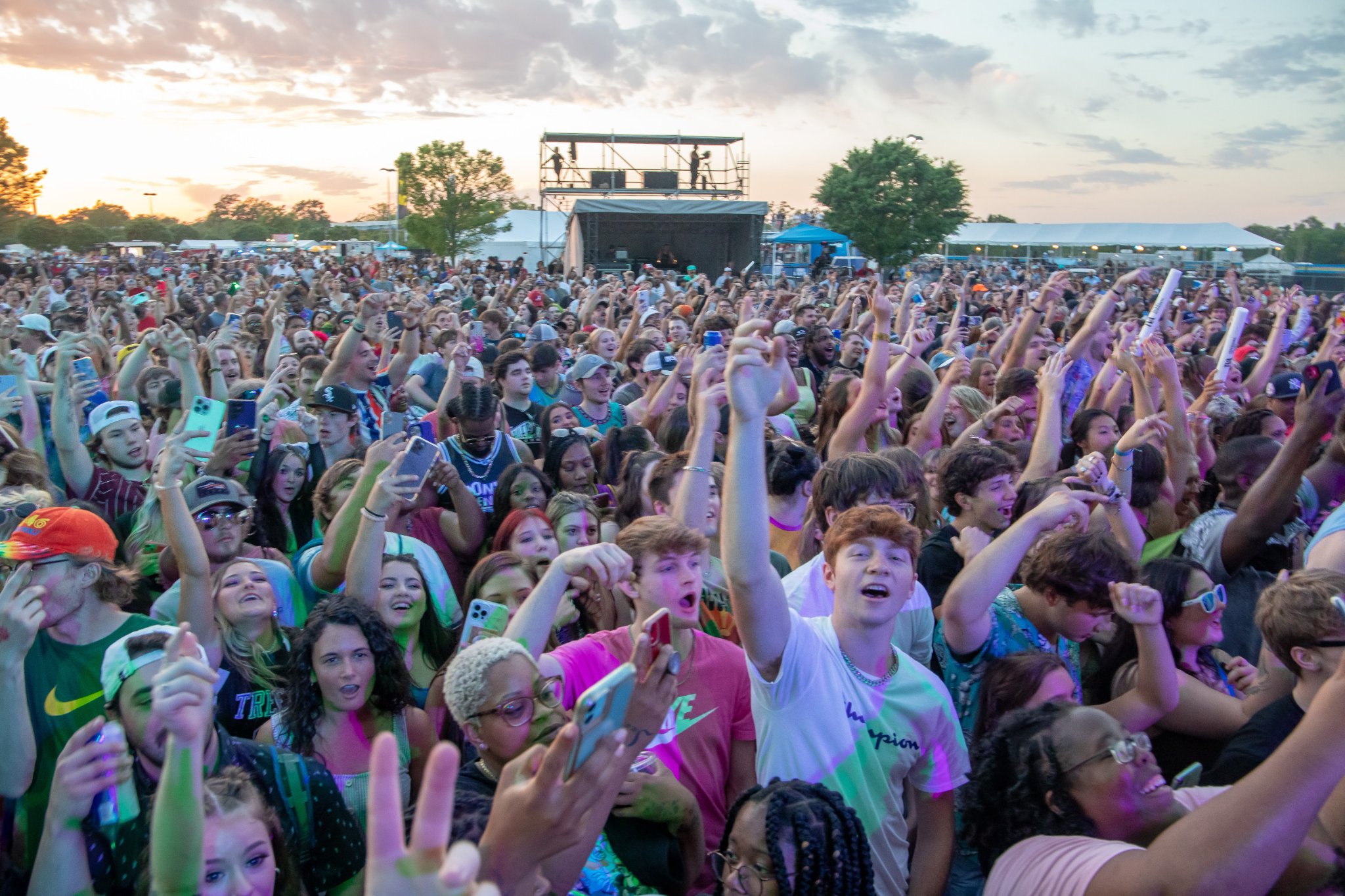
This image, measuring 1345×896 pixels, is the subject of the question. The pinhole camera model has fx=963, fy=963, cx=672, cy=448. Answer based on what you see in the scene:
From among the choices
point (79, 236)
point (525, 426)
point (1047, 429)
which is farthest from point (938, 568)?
point (79, 236)

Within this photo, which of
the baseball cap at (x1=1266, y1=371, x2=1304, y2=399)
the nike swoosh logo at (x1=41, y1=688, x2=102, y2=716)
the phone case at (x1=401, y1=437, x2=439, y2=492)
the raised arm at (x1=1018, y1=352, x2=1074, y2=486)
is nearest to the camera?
the nike swoosh logo at (x1=41, y1=688, x2=102, y2=716)

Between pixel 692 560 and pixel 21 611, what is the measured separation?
1.81m

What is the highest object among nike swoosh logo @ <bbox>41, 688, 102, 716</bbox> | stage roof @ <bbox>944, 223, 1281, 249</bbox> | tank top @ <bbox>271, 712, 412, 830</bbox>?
stage roof @ <bbox>944, 223, 1281, 249</bbox>

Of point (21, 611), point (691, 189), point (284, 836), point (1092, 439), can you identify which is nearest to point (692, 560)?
point (284, 836)

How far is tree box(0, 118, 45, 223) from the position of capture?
145ft

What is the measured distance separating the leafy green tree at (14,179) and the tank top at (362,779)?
5123 cm

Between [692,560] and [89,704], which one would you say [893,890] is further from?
[89,704]

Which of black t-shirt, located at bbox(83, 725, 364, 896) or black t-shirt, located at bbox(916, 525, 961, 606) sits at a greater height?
black t-shirt, located at bbox(916, 525, 961, 606)

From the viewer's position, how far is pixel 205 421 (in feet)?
13.8

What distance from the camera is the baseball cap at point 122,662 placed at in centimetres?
243

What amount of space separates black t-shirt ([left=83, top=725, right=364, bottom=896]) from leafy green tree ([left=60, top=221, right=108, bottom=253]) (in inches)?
1958

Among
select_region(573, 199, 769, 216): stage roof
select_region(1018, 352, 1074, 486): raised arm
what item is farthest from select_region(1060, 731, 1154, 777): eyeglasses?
select_region(573, 199, 769, 216): stage roof

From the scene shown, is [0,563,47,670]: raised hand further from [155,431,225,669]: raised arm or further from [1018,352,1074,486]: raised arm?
[1018,352,1074,486]: raised arm

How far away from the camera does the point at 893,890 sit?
8.12 feet
